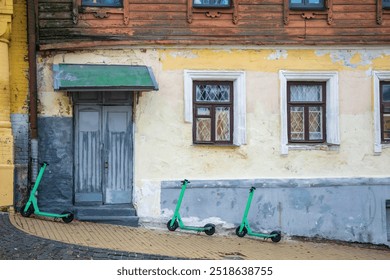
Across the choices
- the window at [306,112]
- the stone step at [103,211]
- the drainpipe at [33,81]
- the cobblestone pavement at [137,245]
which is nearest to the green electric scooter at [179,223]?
the cobblestone pavement at [137,245]

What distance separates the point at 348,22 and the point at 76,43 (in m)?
5.88

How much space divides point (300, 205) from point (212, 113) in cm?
271

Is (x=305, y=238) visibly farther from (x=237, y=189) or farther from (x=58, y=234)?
(x=58, y=234)

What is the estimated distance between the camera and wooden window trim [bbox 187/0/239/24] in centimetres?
1186

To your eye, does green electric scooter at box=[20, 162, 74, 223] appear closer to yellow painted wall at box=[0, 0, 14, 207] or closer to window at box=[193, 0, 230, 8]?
yellow painted wall at box=[0, 0, 14, 207]

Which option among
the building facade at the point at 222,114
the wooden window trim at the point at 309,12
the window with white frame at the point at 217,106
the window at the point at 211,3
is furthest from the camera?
the wooden window trim at the point at 309,12

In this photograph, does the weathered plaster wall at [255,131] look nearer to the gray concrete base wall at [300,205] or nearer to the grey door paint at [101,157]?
the gray concrete base wall at [300,205]

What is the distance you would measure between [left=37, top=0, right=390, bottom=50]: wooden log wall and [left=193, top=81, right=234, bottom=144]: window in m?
0.97

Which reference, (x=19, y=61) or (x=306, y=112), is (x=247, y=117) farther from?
(x=19, y=61)

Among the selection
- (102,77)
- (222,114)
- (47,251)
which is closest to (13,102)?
(102,77)

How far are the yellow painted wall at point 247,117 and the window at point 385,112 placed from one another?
0.35 metres

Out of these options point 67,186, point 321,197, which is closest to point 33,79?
point 67,186

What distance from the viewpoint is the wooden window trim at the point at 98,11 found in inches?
454

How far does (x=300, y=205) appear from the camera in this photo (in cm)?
1191
